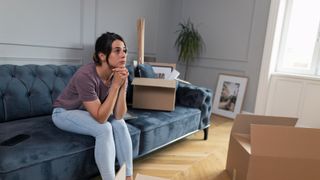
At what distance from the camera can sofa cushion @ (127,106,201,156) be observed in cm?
181

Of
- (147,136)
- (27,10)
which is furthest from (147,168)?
(27,10)

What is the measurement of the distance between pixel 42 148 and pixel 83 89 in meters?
0.37

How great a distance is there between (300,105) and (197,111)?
1.71m

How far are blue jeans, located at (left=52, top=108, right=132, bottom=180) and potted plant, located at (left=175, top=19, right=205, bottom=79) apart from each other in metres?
2.38

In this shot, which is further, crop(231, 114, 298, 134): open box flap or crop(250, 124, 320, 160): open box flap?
crop(231, 114, 298, 134): open box flap

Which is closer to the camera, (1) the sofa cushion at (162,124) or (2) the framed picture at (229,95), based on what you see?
(1) the sofa cushion at (162,124)

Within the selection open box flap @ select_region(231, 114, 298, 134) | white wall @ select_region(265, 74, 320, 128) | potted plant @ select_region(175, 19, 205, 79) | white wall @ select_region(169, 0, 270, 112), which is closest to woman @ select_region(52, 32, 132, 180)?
open box flap @ select_region(231, 114, 298, 134)

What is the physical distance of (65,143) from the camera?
1.34 metres

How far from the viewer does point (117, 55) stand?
1.45 metres

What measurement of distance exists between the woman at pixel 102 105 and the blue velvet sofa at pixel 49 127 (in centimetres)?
11

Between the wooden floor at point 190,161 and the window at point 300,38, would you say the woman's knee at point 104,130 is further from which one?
the window at point 300,38

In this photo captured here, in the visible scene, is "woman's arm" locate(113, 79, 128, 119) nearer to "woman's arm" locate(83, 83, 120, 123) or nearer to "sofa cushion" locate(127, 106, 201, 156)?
"woman's arm" locate(83, 83, 120, 123)

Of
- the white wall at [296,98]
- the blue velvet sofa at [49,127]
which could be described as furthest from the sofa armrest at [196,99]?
the white wall at [296,98]

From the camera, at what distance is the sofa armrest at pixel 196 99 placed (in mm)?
2436
